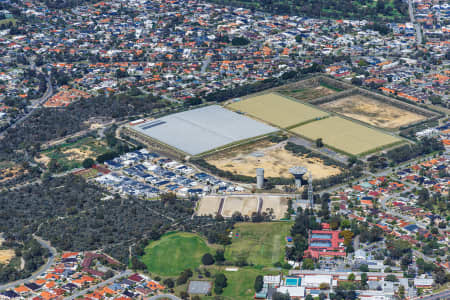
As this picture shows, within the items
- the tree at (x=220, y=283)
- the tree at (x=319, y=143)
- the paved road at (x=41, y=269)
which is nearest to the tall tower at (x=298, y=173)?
the tree at (x=319, y=143)

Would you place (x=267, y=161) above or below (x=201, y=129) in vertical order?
below

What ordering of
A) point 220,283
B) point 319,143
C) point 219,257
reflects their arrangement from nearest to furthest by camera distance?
point 220,283 < point 219,257 < point 319,143

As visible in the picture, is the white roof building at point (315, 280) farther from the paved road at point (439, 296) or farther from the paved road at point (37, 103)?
the paved road at point (37, 103)

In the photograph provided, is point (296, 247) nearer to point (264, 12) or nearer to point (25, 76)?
point (25, 76)

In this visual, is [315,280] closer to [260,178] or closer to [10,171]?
[260,178]

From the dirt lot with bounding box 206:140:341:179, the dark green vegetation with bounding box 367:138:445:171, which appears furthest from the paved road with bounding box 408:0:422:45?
the dirt lot with bounding box 206:140:341:179

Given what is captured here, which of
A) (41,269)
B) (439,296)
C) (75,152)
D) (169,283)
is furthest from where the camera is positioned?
(75,152)

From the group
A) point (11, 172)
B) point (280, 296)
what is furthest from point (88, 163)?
point (280, 296)
